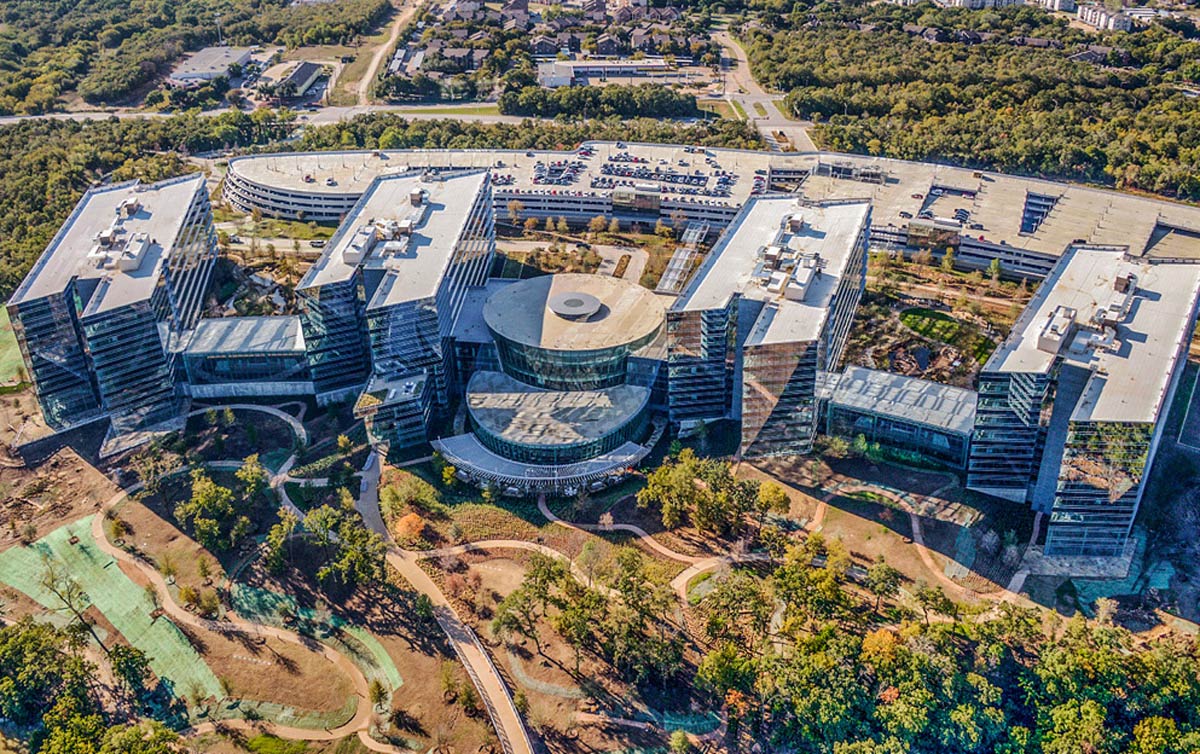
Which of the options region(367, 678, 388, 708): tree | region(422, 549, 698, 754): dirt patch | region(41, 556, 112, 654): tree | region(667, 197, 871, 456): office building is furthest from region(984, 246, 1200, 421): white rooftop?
region(41, 556, 112, 654): tree

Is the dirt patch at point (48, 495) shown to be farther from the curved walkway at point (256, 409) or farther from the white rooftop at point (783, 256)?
the white rooftop at point (783, 256)

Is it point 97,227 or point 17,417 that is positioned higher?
point 97,227

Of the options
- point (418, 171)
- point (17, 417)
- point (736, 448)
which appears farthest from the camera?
point (418, 171)

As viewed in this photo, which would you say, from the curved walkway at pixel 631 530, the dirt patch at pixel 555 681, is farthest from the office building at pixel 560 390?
the dirt patch at pixel 555 681

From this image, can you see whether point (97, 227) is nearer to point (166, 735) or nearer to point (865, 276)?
point (166, 735)

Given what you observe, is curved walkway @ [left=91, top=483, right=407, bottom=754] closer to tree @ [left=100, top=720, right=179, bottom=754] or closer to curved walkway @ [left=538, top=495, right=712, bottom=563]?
tree @ [left=100, top=720, right=179, bottom=754]

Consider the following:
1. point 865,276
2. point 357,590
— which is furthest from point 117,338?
point 865,276
